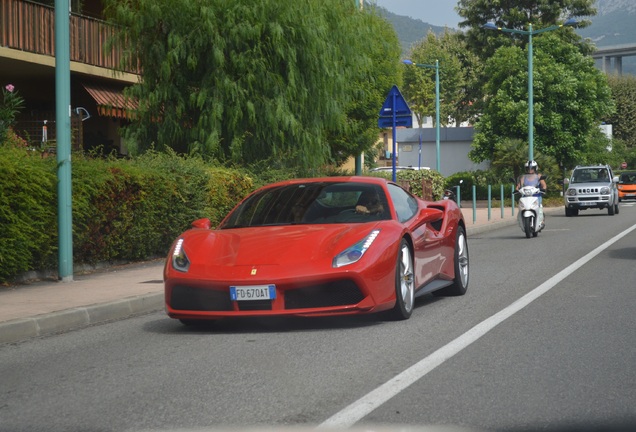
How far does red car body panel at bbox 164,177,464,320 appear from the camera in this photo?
8.70 meters

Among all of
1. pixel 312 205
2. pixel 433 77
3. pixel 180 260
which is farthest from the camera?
pixel 433 77

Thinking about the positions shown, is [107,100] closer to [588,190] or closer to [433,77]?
[588,190]

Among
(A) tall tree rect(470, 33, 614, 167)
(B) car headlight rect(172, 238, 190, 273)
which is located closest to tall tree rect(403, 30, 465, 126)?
(A) tall tree rect(470, 33, 614, 167)

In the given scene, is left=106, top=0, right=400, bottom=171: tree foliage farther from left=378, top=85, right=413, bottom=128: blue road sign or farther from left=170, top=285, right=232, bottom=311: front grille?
left=170, top=285, right=232, bottom=311: front grille

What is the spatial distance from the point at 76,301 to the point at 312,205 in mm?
2841

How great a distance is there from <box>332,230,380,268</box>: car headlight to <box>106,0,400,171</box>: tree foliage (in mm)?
11235

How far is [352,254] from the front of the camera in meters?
8.88

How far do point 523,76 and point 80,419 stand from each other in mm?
50890

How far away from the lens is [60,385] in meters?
6.90

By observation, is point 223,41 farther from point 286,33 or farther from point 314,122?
point 314,122

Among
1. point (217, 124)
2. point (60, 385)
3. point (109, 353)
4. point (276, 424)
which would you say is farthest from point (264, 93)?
point (276, 424)

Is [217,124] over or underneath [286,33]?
underneath

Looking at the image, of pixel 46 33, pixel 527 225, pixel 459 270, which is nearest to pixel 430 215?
pixel 459 270

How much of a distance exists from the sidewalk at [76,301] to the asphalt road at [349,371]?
10.6 inches
